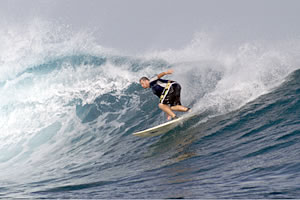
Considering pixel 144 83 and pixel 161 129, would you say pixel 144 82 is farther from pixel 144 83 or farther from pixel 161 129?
pixel 161 129

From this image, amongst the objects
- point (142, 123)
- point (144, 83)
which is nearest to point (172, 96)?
point (144, 83)

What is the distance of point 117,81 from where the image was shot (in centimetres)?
1383

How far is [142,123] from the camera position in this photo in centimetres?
1023

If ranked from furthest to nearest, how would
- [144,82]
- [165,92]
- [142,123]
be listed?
[142,123], [165,92], [144,82]

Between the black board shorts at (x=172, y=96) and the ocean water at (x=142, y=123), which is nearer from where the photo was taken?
the ocean water at (x=142, y=123)

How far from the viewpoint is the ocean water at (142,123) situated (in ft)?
15.0

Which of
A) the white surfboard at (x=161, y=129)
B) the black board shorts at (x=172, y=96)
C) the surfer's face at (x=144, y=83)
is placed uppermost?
the surfer's face at (x=144, y=83)

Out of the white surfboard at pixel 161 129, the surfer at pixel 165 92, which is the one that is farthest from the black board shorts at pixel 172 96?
the white surfboard at pixel 161 129

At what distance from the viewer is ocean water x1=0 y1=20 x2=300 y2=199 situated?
4.56 metres

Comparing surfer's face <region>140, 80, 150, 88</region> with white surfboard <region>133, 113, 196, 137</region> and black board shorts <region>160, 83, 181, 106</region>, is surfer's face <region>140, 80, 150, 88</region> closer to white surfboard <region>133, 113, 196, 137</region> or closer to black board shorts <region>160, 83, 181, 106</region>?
black board shorts <region>160, 83, 181, 106</region>

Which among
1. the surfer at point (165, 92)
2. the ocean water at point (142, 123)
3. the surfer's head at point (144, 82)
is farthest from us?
the surfer at point (165, 92)

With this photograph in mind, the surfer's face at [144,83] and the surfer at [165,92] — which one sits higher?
the surfer's face at [144,83]

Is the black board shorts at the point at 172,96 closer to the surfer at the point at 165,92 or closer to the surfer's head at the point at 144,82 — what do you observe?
the surfer at the point at 165,92

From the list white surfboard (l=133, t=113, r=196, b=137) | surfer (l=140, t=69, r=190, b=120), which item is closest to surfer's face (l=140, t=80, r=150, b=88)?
surfer (l=140, t=69, r=190, b=120)
